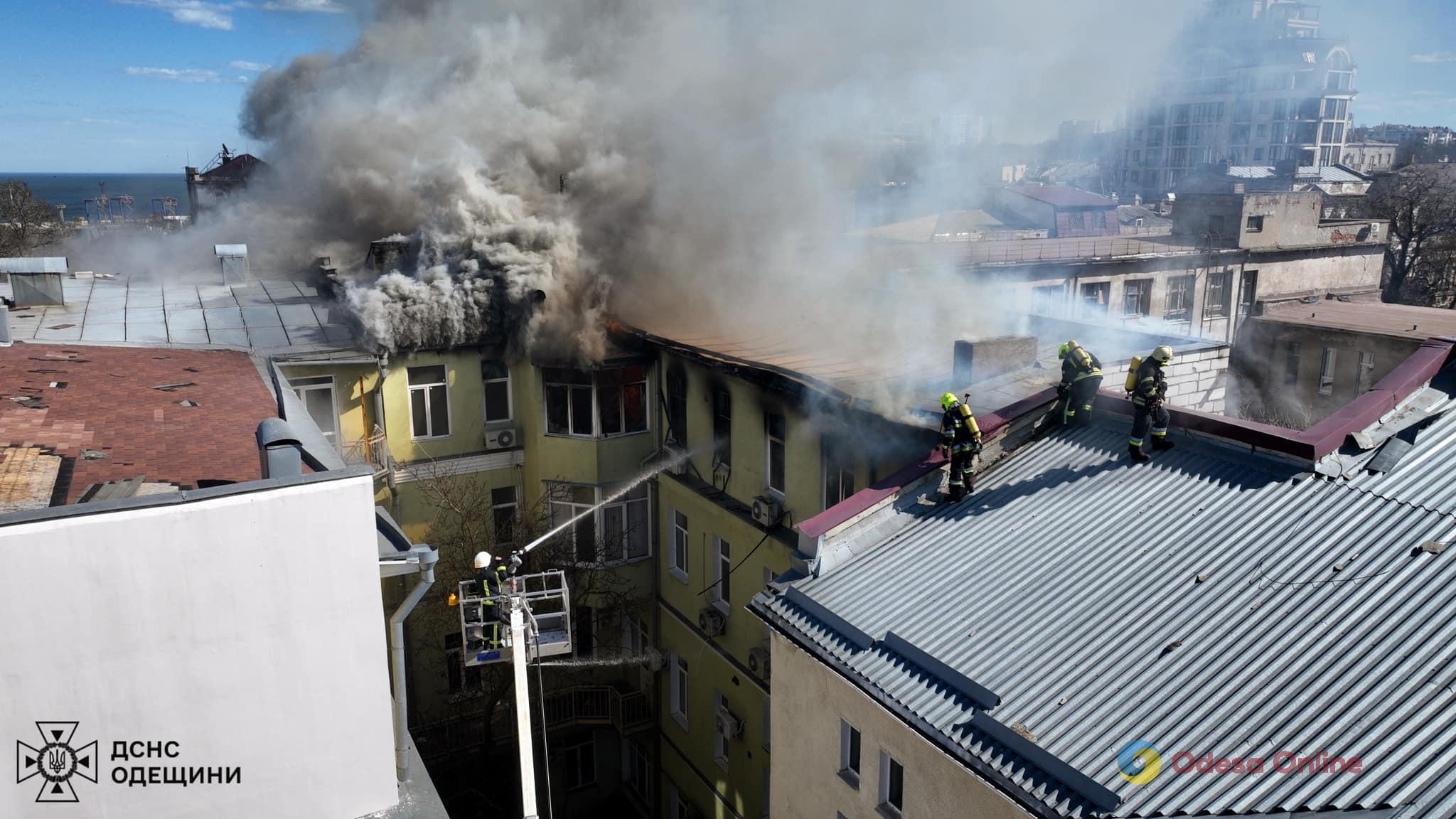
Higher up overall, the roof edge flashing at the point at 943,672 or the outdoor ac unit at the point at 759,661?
the roof edge flashing at the point at 943,672

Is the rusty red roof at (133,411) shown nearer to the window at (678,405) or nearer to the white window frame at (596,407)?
the white window frame at (596,407)

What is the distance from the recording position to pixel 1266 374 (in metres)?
19.0

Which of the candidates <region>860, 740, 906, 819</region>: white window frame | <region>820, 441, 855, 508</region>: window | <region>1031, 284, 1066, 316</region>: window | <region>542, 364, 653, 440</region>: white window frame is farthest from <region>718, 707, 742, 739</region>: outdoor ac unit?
<region>1031, 284, 1066, 316</region>: window

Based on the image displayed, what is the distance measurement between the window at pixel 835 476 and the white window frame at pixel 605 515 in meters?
4.89

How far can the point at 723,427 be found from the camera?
14.9 metres

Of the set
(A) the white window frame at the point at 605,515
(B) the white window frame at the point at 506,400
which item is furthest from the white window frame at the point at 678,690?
(B) the white window frame at the point at 506,400

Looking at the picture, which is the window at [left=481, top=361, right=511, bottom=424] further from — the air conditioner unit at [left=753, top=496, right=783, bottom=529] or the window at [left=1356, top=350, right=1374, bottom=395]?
the window at [left=1356, top=350, right=1374, bottom=395]

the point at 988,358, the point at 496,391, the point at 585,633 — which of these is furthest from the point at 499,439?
the point at 988,358

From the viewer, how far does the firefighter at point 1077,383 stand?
9398 mm

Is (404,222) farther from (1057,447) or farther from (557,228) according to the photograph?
(1057,447)

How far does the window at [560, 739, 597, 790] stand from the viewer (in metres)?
19.0

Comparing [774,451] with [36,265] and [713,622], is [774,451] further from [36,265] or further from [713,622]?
[36,265]

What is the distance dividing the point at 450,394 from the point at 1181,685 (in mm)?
12760

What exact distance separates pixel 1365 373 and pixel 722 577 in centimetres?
1181
